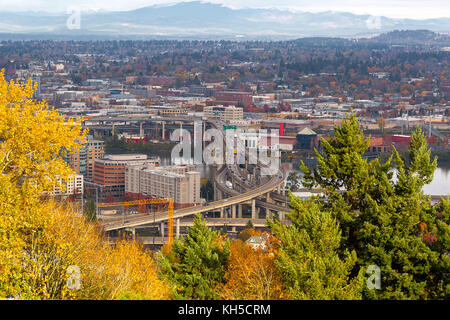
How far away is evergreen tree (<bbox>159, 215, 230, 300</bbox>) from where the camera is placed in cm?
266

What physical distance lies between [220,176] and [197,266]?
882 cm

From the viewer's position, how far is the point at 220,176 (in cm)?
1152

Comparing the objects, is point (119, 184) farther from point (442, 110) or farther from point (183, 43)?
point (183, 43)

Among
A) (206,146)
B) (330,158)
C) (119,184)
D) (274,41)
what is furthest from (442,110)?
(274,41)

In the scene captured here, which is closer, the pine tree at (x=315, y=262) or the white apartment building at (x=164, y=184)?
the pine tree at (x=315, y=262)

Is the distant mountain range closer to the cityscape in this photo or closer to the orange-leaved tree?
the cityscape

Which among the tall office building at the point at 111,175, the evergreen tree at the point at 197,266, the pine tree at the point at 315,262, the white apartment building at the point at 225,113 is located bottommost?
the white apartment building at the point at 225,113

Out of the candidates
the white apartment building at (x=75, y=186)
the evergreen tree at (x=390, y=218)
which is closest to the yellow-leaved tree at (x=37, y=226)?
the evergreen tree at (x=390, y=218)

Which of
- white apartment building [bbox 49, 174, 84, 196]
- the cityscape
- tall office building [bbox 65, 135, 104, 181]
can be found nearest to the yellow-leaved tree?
the cityscape

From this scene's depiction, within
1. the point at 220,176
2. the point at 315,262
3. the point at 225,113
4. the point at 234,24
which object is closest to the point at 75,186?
the point at 220,176

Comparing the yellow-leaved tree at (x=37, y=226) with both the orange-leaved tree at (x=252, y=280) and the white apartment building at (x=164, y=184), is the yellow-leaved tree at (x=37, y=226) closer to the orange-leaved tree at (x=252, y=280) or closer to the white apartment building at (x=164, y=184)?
the orange-leaved tree at (x=252, y=280)

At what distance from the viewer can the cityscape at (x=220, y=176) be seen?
7.67ft

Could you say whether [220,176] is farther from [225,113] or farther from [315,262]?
[315,262]

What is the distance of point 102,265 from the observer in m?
2.51
